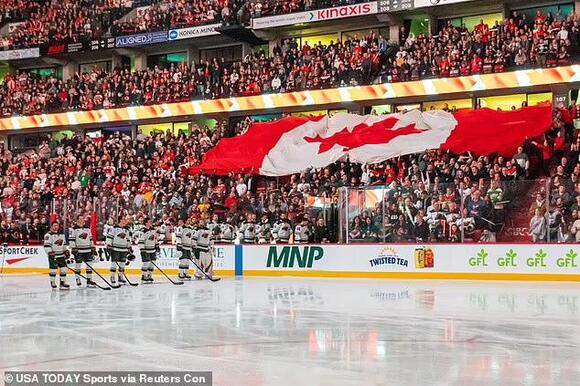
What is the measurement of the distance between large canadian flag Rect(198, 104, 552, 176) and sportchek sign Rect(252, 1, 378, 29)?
6281 millimetres

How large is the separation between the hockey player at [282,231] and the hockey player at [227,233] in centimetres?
147

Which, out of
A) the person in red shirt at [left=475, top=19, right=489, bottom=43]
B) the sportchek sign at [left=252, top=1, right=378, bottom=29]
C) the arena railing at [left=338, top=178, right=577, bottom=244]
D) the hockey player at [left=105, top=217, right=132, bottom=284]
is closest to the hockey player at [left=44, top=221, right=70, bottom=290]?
the hockey player at [left=105, top=217, right=132, bottom=284]

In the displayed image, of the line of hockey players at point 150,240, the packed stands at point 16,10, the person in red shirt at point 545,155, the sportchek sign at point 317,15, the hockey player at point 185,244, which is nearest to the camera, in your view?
the line of hockey players at point 150,240

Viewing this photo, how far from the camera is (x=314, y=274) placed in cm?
2508

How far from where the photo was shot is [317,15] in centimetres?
3534

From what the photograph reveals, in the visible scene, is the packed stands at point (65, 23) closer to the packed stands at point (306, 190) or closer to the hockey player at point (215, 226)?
the packed stands at point (306, 190)

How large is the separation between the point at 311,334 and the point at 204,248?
12.7m

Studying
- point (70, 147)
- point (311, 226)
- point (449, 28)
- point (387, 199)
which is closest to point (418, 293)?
point (387, 199)

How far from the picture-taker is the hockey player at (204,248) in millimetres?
23531

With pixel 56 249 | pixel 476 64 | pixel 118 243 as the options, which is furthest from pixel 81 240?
pixel 476 64

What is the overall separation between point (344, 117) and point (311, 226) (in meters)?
5.62

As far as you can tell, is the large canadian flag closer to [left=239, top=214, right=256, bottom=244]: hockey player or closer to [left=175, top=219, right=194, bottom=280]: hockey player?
[left=239, top=214, right=256, bottom=244]: hockey player

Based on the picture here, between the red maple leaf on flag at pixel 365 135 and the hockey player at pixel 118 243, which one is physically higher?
the red maple leaf on flag at pixel 365 135

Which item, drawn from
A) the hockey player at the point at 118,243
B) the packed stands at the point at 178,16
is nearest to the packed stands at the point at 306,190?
the hockey player at the point at 118,243
